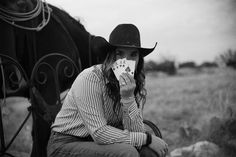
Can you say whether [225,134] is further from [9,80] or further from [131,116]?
[9,80]

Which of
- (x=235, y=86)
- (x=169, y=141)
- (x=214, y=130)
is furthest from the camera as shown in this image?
(x=235, y=86)

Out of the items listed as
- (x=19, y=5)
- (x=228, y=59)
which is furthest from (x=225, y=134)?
(x=228, y=59)

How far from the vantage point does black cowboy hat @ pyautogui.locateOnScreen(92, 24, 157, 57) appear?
Answer: 224cm

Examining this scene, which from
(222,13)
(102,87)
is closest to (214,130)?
(102,87)

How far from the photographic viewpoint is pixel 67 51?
3.45 meters

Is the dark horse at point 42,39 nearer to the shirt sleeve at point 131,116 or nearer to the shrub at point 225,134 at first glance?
the shirt sleeve at point 131,116

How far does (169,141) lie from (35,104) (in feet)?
7.66

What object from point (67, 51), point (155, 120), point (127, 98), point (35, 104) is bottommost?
point (155, 120)

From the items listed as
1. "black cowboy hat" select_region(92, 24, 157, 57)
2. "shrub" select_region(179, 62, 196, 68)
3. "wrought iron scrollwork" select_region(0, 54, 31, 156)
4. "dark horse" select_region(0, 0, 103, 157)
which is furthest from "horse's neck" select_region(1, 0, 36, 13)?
"shrub" select_region(179, 62, 196, 68)

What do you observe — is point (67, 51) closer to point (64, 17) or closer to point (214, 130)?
A: point (64, 17)

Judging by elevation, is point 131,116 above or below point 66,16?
below

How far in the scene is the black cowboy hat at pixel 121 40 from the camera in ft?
7.34

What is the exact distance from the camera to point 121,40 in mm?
2246

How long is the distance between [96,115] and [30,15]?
55.3 inches
